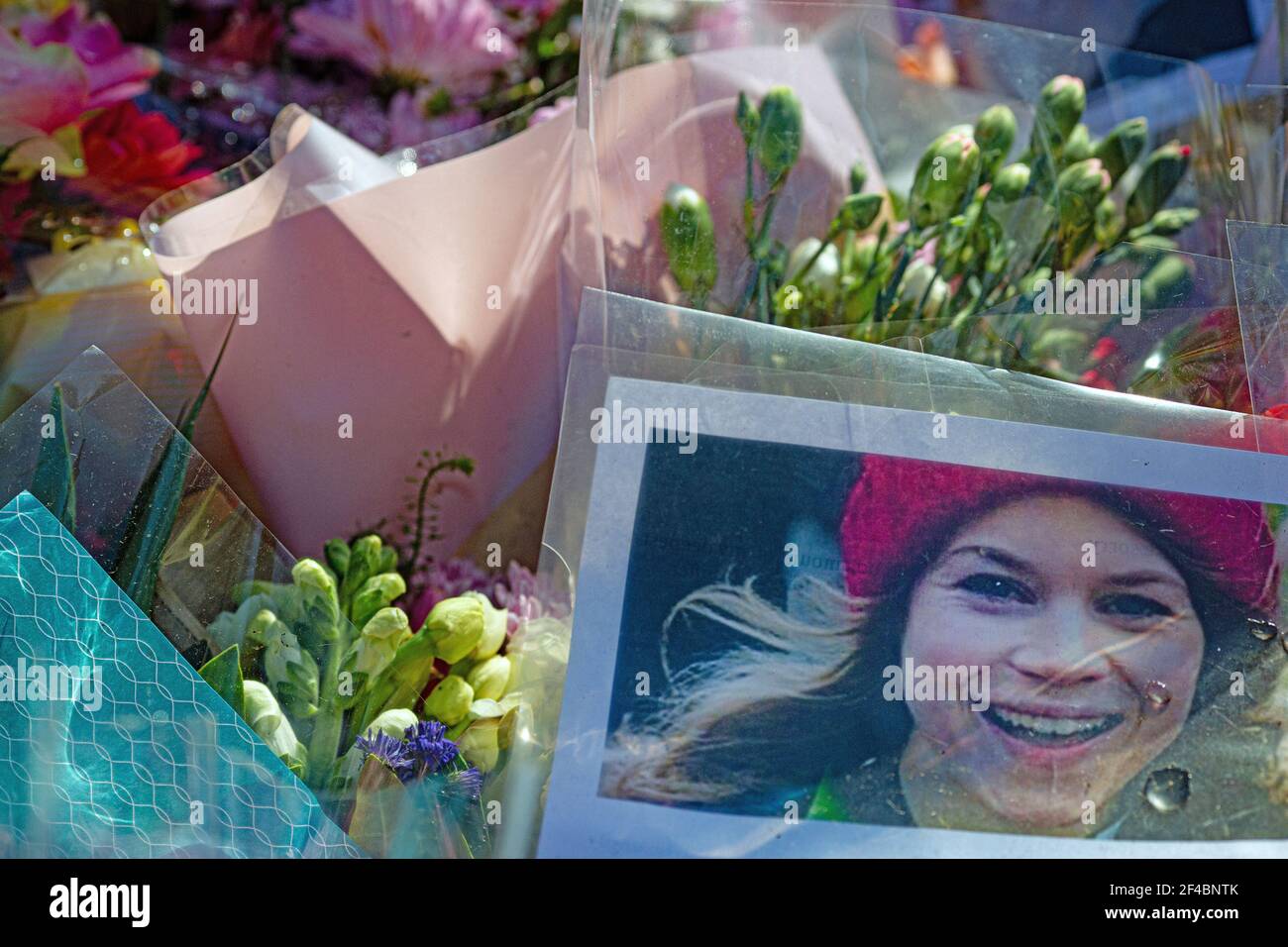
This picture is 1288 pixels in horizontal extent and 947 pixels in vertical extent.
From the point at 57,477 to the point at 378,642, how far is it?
0.16m

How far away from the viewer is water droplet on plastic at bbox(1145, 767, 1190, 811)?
488 millimetres

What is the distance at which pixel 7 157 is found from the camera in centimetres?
78

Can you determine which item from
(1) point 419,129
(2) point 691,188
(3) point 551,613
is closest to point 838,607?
(3) point 551,613

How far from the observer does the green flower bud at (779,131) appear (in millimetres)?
653

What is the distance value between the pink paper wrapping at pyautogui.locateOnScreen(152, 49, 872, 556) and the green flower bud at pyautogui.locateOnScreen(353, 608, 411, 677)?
13cm

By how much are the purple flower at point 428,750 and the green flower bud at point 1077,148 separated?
1.59 ft

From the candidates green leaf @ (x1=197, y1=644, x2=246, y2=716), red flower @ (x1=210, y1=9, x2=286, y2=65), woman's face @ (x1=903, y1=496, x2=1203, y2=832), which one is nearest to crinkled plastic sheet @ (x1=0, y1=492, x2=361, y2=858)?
green leaf @ (x1=197, y1=644, x2=246, y2=716)

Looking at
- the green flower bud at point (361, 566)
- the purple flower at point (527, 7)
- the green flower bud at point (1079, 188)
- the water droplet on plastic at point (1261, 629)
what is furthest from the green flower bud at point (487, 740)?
the purple flower at point (527, 7)

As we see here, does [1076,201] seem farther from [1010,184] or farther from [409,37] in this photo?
[409,37]

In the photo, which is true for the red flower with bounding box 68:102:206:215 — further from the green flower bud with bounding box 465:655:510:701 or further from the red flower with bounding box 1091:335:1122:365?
the red flower with bounding box 1091:335:1122:365

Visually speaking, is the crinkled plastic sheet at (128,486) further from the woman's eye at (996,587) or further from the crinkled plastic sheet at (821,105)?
the woman's eye at (996,587)
